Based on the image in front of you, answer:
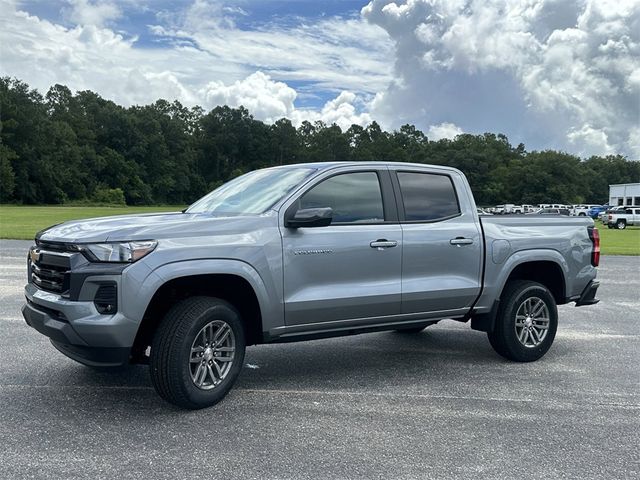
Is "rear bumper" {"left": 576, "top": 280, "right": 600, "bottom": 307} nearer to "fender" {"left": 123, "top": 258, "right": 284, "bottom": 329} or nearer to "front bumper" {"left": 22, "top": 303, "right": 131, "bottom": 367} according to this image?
"fender" {"left": 123, "top": 258, "right": 284, "bottom": 329}

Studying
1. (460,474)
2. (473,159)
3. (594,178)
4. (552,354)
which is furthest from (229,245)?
(594,178)

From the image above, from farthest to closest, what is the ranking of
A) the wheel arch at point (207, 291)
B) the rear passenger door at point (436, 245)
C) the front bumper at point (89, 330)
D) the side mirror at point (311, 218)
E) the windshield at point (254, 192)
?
1. the rear passenger door at point (436, 245)
2. the windshield at point (254, 192)
3. the side mirror at point (311, 218)
4. the wheel arch at point (207, 291)
5. the front bumper at point (89, 330)

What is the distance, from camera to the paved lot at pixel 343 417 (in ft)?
12.6

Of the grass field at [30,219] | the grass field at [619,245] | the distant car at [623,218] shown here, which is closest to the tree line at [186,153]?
the grass field at [30,219]

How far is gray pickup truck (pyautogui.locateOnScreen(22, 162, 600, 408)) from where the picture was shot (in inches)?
174

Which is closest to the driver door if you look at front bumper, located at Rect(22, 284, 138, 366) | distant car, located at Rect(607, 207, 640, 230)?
front bumper, located at Rect(22, 284, 138, 366)

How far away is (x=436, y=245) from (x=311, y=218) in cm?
146

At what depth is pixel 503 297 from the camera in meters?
6.36

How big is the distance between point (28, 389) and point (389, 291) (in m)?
3.03

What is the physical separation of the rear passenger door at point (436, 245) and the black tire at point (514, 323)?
17.1 inches

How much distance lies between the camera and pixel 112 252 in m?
4.38

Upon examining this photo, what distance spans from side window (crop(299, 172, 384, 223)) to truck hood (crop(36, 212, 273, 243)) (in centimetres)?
55

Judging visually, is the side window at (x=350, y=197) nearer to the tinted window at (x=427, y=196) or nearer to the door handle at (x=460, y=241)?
the tinted window at (x=427, y=196)

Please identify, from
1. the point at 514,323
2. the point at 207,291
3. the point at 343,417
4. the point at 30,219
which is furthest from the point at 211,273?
the point at 30,219
